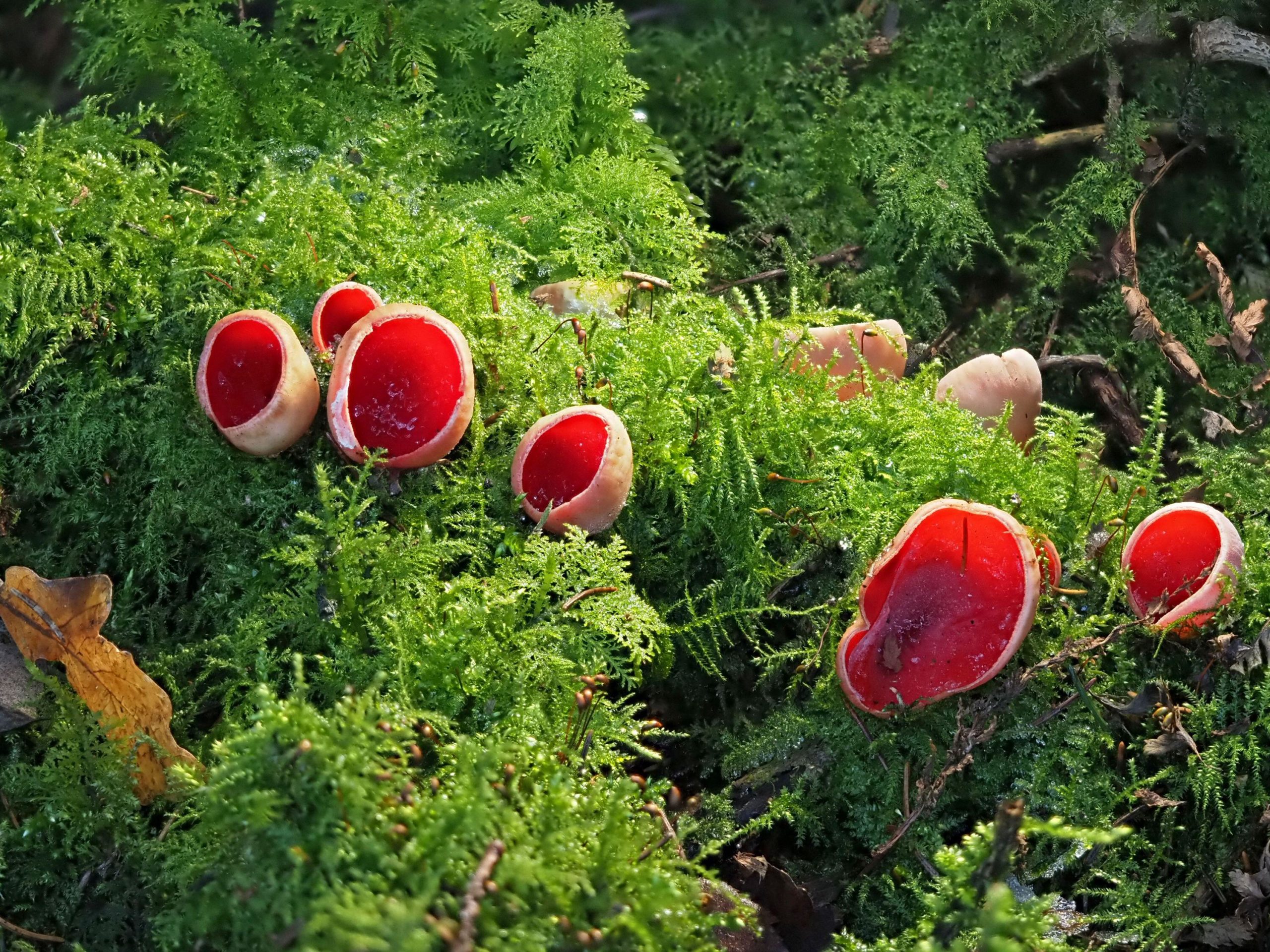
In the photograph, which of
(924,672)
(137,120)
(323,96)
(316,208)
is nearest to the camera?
(924,672)

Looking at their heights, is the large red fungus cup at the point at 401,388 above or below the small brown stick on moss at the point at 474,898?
above

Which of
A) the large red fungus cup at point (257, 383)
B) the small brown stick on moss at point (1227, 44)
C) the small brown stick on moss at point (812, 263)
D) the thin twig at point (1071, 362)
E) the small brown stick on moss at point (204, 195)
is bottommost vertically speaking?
the thin twig at point (1071, 362)

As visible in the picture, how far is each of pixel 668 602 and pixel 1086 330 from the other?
1.66 m

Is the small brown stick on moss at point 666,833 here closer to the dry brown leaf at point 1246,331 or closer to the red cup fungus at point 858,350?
the red cup fungus at point 858,350

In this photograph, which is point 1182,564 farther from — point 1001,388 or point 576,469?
point 576,469

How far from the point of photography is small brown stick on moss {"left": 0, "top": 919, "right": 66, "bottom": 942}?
177 cm

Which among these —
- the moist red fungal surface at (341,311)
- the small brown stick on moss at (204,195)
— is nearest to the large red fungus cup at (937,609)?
the moist red fungal surface at (341,311)

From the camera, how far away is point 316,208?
2.41 metres

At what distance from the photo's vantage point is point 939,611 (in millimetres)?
2092

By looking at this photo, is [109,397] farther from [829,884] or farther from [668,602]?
[829,884]

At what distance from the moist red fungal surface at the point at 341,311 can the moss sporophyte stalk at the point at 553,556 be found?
1cm

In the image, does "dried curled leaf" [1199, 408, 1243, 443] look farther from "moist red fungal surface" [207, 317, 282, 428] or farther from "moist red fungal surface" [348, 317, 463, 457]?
"moist red fungal surface" [207, 317, 282, 428]

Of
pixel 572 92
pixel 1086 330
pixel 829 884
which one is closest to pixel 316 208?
pixel 572 92

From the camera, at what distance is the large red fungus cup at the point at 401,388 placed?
2033 millimetres
